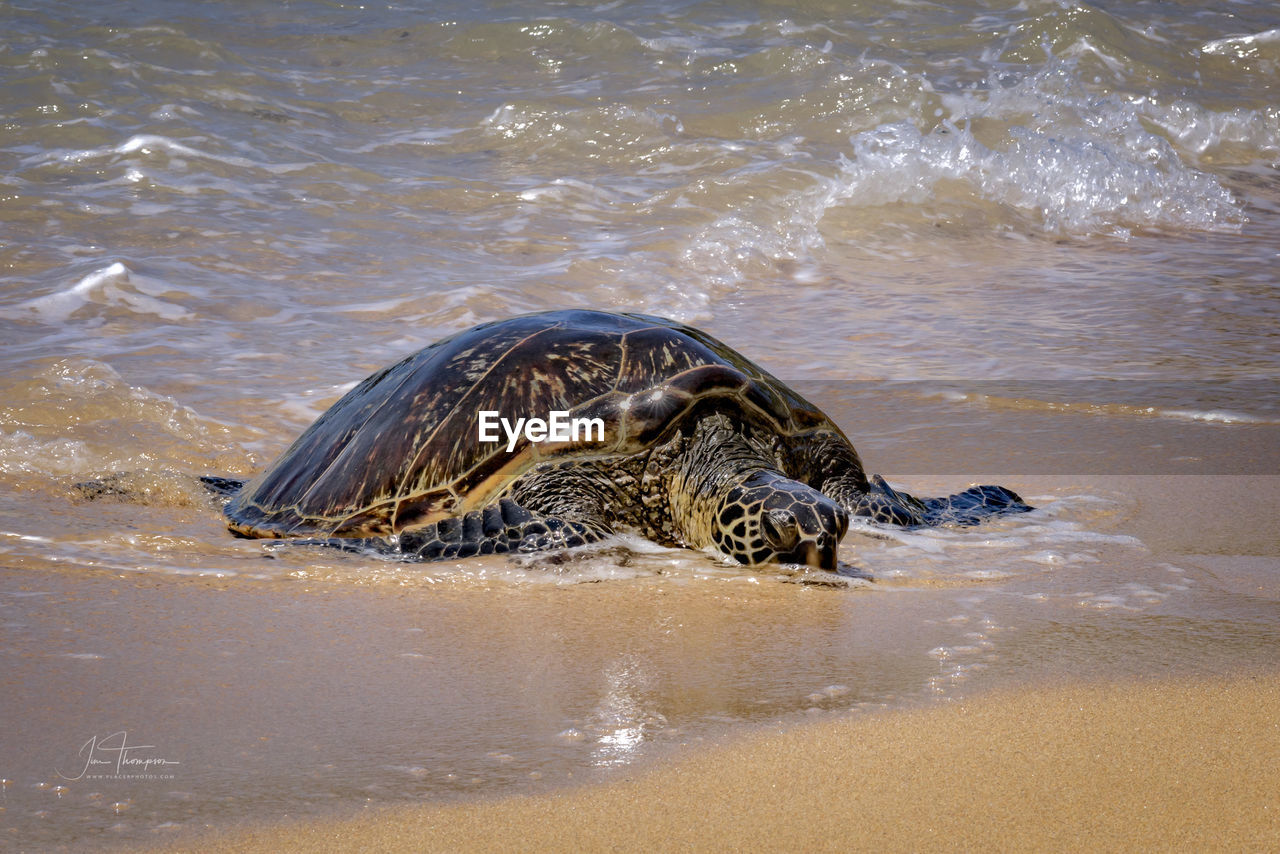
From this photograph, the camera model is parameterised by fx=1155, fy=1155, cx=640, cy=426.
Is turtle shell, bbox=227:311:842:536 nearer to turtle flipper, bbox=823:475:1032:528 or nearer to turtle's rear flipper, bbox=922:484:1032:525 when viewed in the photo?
turtle flipper, bbox=823:475:1032:528

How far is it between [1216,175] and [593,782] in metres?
9.73

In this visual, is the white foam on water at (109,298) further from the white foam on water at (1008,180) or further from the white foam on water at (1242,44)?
the white foam on water at (1242,44)

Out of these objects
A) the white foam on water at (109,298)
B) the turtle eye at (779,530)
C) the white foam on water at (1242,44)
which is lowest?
the turtle eye at (779,530)

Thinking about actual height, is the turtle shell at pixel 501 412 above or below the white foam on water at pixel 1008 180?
below

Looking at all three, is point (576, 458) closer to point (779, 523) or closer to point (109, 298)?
point (779, 523)

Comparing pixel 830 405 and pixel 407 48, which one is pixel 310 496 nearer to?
pixel 830 405

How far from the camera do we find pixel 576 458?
3.42 meters

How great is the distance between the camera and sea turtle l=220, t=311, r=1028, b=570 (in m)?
3.26

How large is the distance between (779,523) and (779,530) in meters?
0.02

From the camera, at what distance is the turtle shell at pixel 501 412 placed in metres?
3.44

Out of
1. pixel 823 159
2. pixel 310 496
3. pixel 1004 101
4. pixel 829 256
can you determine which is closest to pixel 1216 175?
pixel 1004 101

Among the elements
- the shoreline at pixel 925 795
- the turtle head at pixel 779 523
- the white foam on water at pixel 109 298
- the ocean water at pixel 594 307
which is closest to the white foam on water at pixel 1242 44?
the ocean water at pixel 594 307

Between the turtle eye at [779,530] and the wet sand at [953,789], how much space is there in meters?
0.83

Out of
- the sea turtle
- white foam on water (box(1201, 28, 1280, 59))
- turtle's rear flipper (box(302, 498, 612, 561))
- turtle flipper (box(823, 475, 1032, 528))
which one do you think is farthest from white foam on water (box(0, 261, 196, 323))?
white foam on water (box(1201, 28, 1280, 59))
